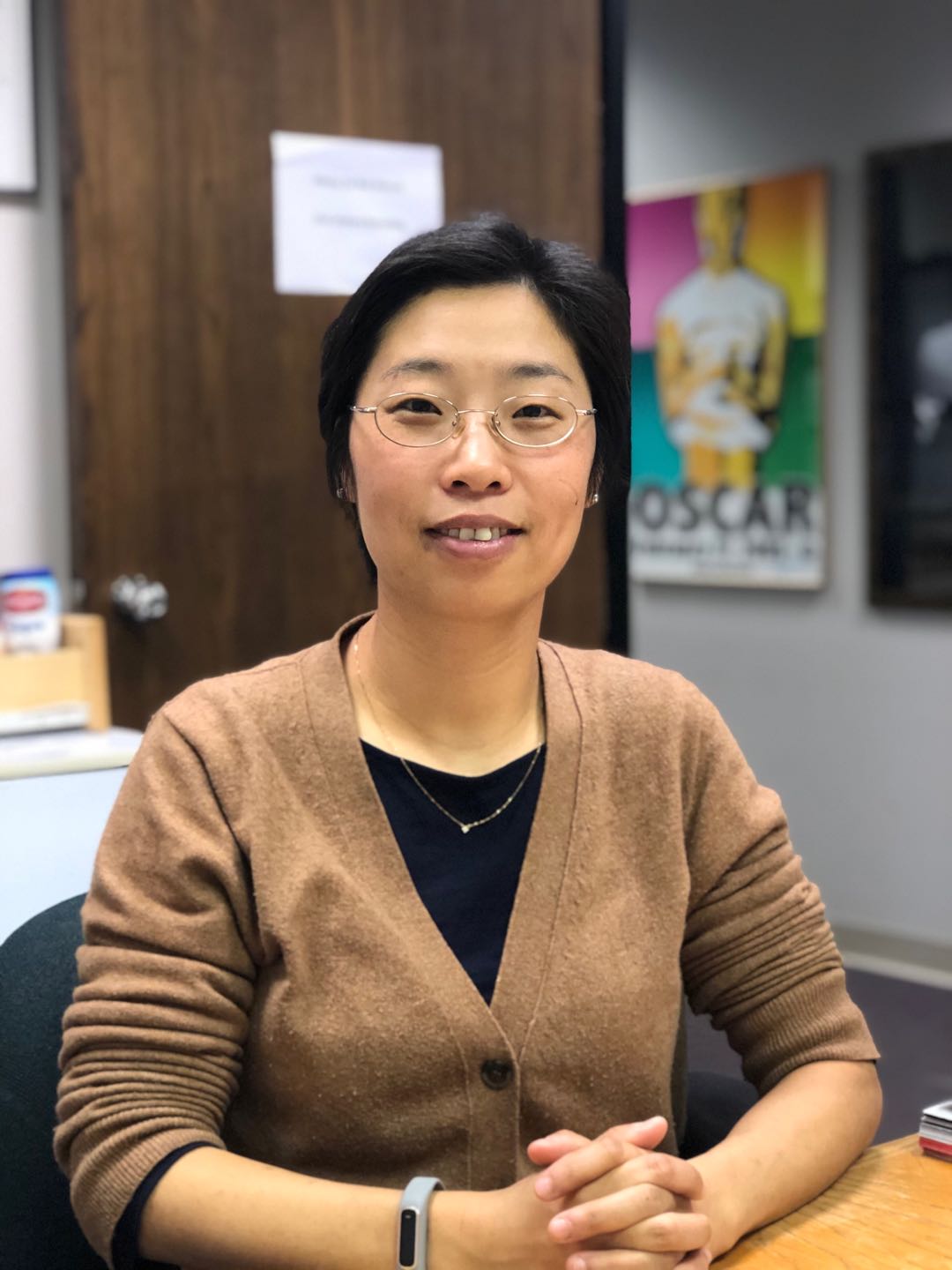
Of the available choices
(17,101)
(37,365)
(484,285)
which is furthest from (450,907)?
(17,101)

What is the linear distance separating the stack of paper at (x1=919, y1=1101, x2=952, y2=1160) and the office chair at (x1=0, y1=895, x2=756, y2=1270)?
0.70 meters

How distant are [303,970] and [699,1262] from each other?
37 centimetres

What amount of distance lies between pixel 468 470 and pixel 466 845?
0.33m

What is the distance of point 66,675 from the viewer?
2.50 metres

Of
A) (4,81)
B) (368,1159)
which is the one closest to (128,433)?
(4,81)

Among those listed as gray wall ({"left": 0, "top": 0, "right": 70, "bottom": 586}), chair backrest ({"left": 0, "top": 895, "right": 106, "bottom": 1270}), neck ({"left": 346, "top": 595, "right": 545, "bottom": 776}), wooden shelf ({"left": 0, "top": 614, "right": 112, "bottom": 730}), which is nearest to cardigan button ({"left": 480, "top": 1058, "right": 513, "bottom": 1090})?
neck ({"left": 346, "top": 595, "right": 545, "bottom": 776})

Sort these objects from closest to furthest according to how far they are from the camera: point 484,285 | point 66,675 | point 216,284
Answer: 1. point 484,285
2. point 66,675
3. point 216,284

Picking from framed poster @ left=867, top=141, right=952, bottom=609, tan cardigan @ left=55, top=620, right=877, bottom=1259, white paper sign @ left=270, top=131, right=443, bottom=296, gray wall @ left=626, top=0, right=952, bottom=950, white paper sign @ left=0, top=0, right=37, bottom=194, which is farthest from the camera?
gray wall @ left=626, top=0, right=952, bottom=950

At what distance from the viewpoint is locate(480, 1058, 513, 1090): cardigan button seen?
1.29m

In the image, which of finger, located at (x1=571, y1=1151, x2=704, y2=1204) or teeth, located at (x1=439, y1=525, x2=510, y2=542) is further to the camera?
teeth, located at (x1=439, y1=525, x2=510, y2=542)

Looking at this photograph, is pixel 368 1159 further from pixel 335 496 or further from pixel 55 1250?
pixel 335 496

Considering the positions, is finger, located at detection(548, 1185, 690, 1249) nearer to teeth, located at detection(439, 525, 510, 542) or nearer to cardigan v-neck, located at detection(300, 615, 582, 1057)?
cardigan v-neck, located at detection(300, 615, 582, 1057)

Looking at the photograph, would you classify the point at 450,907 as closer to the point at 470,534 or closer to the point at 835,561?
the point at 470,534

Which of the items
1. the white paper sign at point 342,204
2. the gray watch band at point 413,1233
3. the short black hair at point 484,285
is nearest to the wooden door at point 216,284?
the white paper sign at point 342,204
